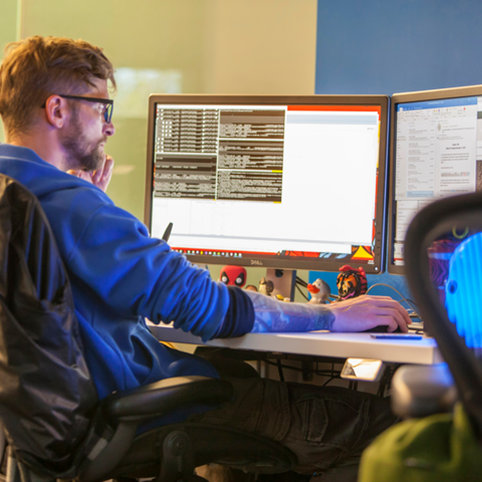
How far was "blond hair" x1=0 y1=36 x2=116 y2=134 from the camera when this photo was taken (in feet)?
3.30

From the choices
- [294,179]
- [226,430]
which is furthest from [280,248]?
[226,430]

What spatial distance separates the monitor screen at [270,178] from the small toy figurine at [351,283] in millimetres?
63

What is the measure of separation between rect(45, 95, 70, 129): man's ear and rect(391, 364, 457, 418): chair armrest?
2.94ft

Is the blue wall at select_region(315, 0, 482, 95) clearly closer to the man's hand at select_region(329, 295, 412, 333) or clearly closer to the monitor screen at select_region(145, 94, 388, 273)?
the monitor screen at select_region(145, 94, 388, 273)

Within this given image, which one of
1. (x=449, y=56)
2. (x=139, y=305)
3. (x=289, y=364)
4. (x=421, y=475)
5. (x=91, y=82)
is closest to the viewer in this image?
(x=421, y=475)

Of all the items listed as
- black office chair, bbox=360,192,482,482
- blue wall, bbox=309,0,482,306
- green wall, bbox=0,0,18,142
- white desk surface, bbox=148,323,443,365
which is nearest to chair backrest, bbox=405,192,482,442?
black office chair, bbox=360,192,482,482

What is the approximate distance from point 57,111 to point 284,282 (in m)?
0.74

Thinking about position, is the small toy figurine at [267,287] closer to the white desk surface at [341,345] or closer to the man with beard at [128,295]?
the man with beard at [128,295]

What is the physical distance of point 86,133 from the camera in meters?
1.08

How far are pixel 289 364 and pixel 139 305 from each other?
0.88 meters


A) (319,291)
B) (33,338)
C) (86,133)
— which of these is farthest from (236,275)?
(33,338)

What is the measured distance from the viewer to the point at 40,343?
0.69 meters

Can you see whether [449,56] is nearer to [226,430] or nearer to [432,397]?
[226,430]

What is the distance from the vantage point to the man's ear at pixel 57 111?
100 cm
